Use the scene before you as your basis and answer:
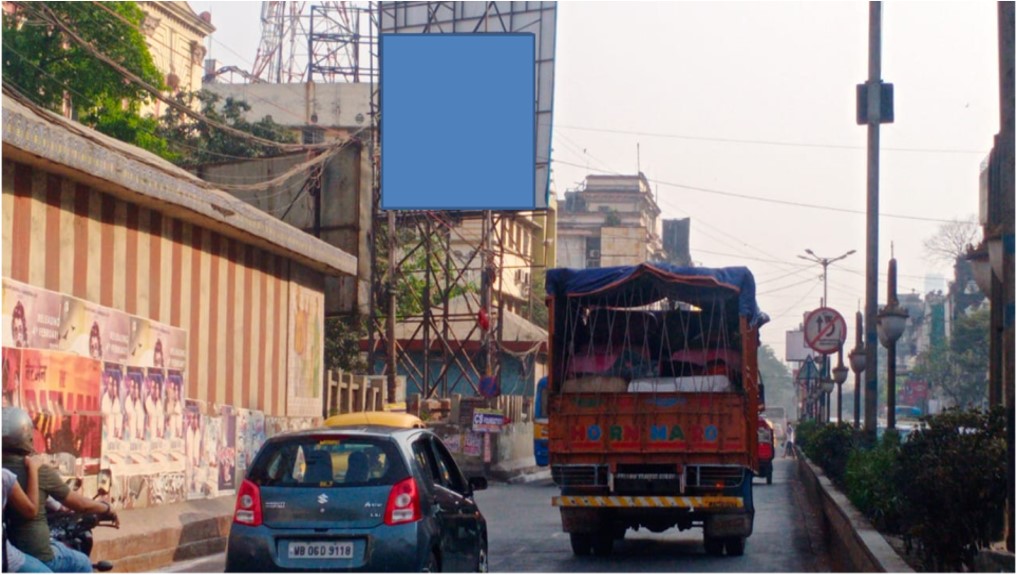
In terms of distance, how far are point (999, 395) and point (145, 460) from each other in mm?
10077

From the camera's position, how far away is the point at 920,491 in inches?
385

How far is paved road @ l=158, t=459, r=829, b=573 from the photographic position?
13782 millimetres

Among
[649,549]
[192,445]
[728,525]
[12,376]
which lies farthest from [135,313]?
[728,525]

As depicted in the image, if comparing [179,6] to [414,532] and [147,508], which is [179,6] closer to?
[147,508]

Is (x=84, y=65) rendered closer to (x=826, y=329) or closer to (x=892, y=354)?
(x=826, y=329)

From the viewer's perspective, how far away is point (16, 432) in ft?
25.0

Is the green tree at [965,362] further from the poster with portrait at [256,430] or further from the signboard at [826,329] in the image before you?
the poster with portrait at [256,430]

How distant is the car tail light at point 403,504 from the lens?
9.31m

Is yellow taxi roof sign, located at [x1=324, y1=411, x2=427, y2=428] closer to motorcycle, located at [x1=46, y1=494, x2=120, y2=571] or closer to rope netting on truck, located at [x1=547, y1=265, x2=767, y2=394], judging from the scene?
rope netting on truck, located at [x1=547, y1=265, x2=767, y2=394]

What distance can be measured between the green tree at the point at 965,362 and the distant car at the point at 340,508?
68.3m

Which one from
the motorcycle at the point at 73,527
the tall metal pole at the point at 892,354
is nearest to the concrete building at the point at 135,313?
the motorcycle at the point at 73,527

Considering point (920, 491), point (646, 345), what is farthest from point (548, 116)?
point (920, 491)

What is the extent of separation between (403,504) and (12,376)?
19.2 feet

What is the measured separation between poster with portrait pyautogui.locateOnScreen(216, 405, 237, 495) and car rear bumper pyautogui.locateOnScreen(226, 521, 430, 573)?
10.4 m
